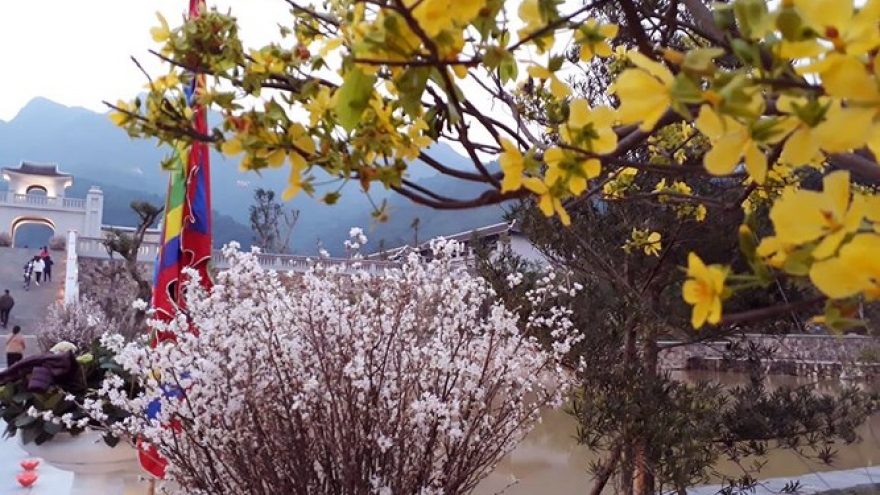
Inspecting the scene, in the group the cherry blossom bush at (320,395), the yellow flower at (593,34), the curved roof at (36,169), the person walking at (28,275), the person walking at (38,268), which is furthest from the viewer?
the curved roof at (36,169)

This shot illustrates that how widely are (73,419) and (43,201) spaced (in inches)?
981

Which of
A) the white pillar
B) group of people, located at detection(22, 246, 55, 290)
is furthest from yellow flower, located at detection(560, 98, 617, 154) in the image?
group of people, located at detection(22, 246, 55, 290)

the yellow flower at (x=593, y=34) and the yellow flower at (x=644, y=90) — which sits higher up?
the yellow flower at (x=593, y=34)

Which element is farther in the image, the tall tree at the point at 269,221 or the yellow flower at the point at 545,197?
the tall tree at the point at 269,221

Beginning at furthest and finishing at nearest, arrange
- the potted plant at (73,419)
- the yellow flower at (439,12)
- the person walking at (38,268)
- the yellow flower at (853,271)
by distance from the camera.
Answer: the person walking at (38,268), the potted plant at (73,419), the yellow flower at (439,12), the yellow flower at (853,271)

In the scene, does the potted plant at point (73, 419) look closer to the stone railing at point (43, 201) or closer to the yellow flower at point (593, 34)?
the yellow flower at point (593, 34)

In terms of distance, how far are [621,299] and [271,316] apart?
135cm

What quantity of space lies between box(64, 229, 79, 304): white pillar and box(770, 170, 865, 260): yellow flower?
1279 centimetres

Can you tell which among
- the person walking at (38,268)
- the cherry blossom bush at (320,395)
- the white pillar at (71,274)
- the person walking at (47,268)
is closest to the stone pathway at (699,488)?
the cherry blossom bush at (320,395)

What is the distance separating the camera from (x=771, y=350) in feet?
8.56

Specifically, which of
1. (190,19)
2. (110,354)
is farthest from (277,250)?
(190,19)

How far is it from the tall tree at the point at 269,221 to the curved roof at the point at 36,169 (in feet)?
30.3

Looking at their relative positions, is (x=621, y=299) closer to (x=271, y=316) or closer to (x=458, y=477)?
(x=458, y=477)

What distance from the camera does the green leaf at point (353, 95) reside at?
0.53 metres
